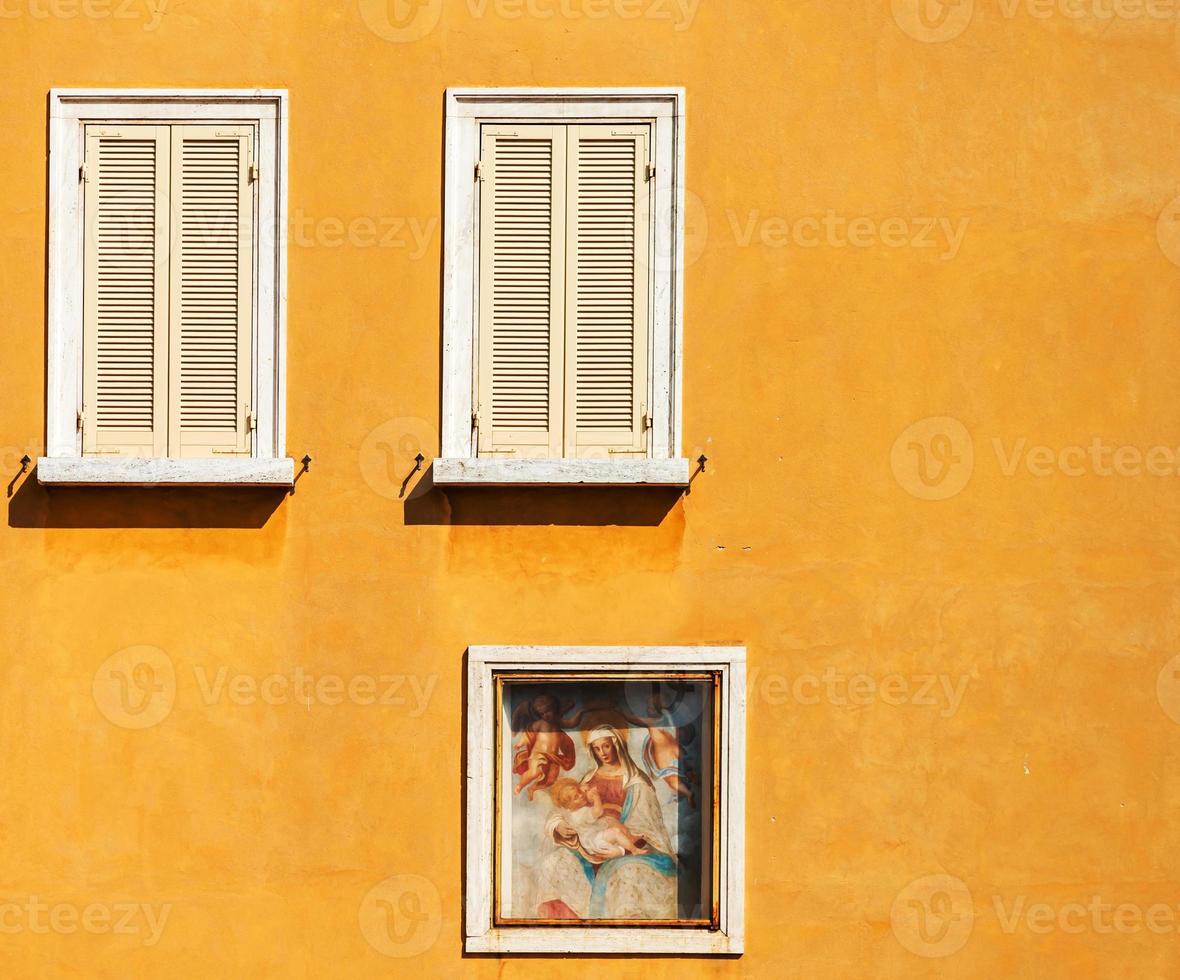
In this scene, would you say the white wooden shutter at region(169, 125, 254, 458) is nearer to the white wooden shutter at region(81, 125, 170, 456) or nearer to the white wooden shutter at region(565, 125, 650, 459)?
the white wooden shutter at region(81, 125, 170, 456)

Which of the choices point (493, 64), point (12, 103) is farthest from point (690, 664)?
point (12, 103)

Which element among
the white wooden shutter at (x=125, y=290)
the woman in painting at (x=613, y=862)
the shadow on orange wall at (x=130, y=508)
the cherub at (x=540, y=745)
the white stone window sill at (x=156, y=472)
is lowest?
the woman in painting at (x=613, y=862)

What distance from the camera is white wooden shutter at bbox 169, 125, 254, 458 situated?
7.82 meters

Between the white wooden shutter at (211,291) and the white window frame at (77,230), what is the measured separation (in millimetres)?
80

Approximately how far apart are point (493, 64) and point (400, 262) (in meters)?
1.25

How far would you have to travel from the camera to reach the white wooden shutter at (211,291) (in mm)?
7824

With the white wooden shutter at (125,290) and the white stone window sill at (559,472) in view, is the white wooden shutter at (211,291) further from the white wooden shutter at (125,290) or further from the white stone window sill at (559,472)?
the white stone window sill at (559,472)

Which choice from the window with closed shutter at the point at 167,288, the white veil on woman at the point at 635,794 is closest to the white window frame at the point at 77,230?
the window with closed shutter at the point at 167,288

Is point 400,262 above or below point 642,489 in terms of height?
above

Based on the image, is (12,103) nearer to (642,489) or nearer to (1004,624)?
(642,489)

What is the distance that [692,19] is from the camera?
7820 millimetres

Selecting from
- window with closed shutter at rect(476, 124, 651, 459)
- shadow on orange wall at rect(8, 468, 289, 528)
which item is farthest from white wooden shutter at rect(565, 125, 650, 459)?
shadow on orange wall at rect(8, 468, 289, 528)

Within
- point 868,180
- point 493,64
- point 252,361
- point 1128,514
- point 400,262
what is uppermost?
point 493,64

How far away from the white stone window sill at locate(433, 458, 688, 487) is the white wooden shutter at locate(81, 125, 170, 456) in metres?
1.74
